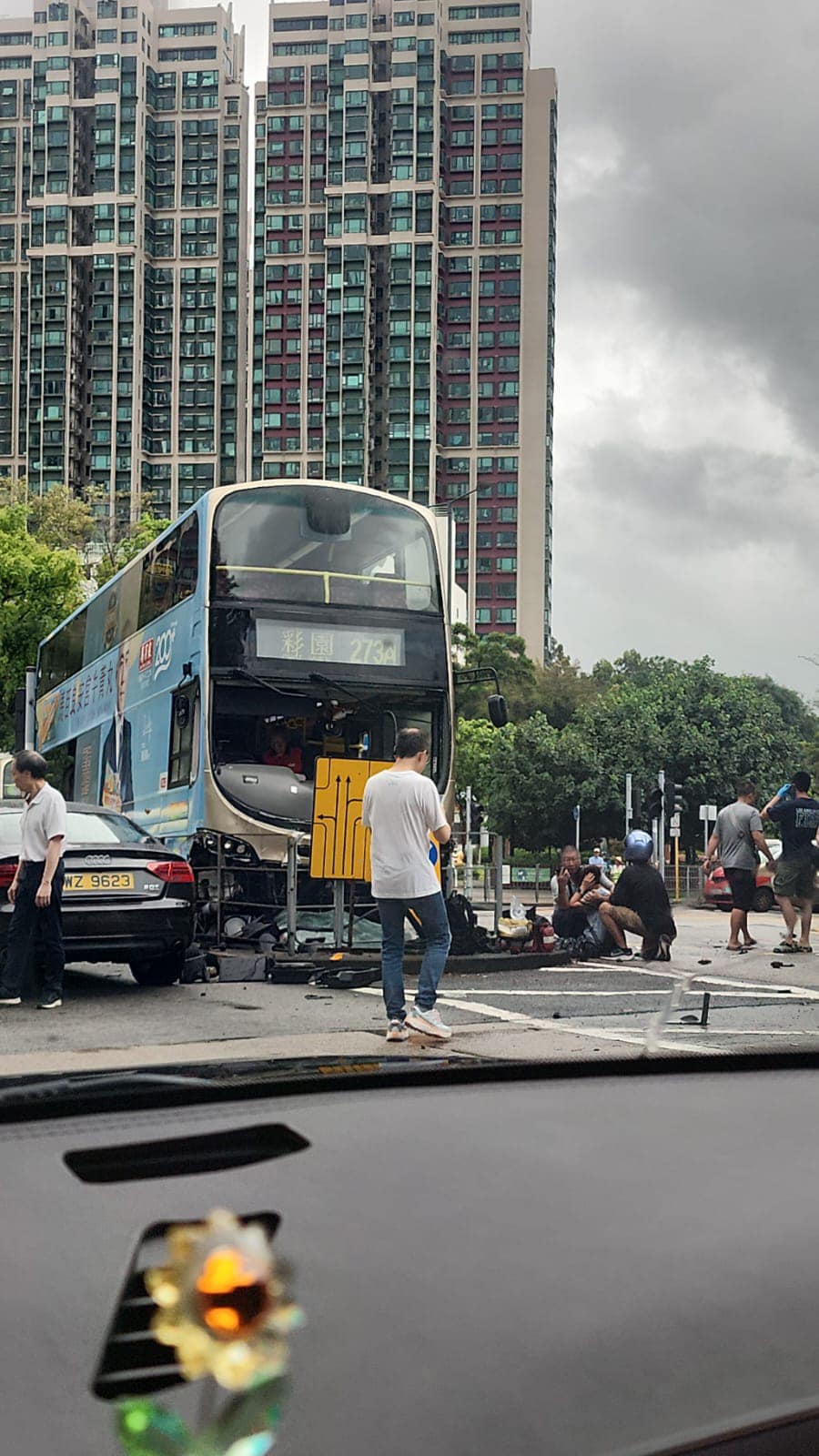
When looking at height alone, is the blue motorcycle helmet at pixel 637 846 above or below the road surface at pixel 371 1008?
above

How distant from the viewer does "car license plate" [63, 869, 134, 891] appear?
32.5 ft

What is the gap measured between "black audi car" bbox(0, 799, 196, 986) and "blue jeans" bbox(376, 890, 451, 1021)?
2.65 meters

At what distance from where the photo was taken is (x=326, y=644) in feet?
43.8

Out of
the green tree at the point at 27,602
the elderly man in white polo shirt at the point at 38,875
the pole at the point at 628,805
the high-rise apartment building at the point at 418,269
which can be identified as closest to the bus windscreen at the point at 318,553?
the elderly man in white polo shirt at the point at 38,875

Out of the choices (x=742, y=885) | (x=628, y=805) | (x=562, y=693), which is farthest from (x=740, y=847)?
(x=562, y=693)

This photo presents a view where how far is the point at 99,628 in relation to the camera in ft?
60.7

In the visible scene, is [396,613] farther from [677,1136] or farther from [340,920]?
[677,1136]

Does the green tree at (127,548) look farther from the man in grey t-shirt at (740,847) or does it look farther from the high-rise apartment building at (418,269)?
the high-rise apartment building at (418,269)

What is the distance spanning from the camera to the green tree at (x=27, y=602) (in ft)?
134

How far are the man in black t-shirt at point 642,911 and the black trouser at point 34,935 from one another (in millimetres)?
6332

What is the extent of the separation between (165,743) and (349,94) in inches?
4665

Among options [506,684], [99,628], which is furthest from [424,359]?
[99,628]

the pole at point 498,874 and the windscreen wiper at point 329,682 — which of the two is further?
the pole at point 498,874

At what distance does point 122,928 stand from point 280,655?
3814 mm
